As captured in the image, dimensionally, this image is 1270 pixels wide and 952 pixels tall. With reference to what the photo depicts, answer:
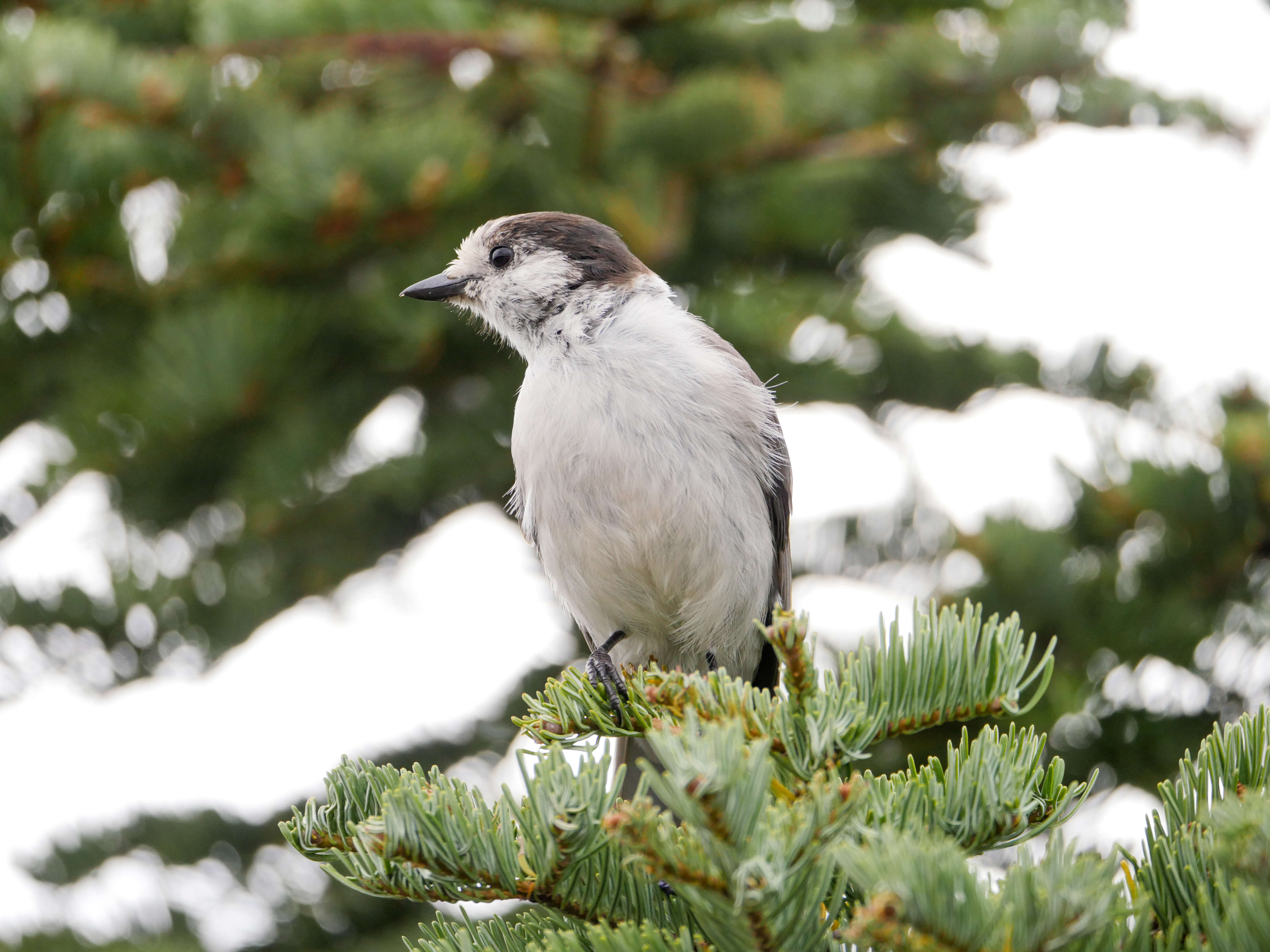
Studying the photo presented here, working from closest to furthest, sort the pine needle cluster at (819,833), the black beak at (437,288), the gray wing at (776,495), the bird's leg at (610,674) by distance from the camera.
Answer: the pine needle cluster at (819,833), the bird's leg at (610,674), the black beak at (437,288), the gray wing at (776,495)

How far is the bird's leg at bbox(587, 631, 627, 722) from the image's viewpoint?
2088mm

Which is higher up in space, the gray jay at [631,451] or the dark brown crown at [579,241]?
the dark brown crown at [579,241]

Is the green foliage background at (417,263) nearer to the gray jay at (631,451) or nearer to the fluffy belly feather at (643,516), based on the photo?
the gray jay at (631,451)

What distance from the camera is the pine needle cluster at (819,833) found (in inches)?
43.2

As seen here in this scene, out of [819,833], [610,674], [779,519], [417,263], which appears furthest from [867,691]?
[417,263]

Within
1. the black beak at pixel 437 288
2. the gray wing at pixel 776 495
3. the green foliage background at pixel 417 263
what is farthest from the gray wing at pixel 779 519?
the black beak at pixel 437 288

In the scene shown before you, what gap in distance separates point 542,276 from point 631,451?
887mm

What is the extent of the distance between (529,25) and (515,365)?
3.85ft

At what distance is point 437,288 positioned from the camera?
3.47 metres

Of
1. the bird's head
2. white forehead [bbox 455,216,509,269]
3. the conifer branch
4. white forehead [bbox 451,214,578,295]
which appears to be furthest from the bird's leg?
white forehead [bbox 455,216,509,269]

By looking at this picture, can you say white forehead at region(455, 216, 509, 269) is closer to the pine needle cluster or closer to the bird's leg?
the bird's leg

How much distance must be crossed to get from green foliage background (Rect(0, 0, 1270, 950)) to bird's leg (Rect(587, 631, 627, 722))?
0.32m

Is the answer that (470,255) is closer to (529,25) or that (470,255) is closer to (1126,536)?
(529,25)

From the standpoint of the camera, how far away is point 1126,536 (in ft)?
12.2
